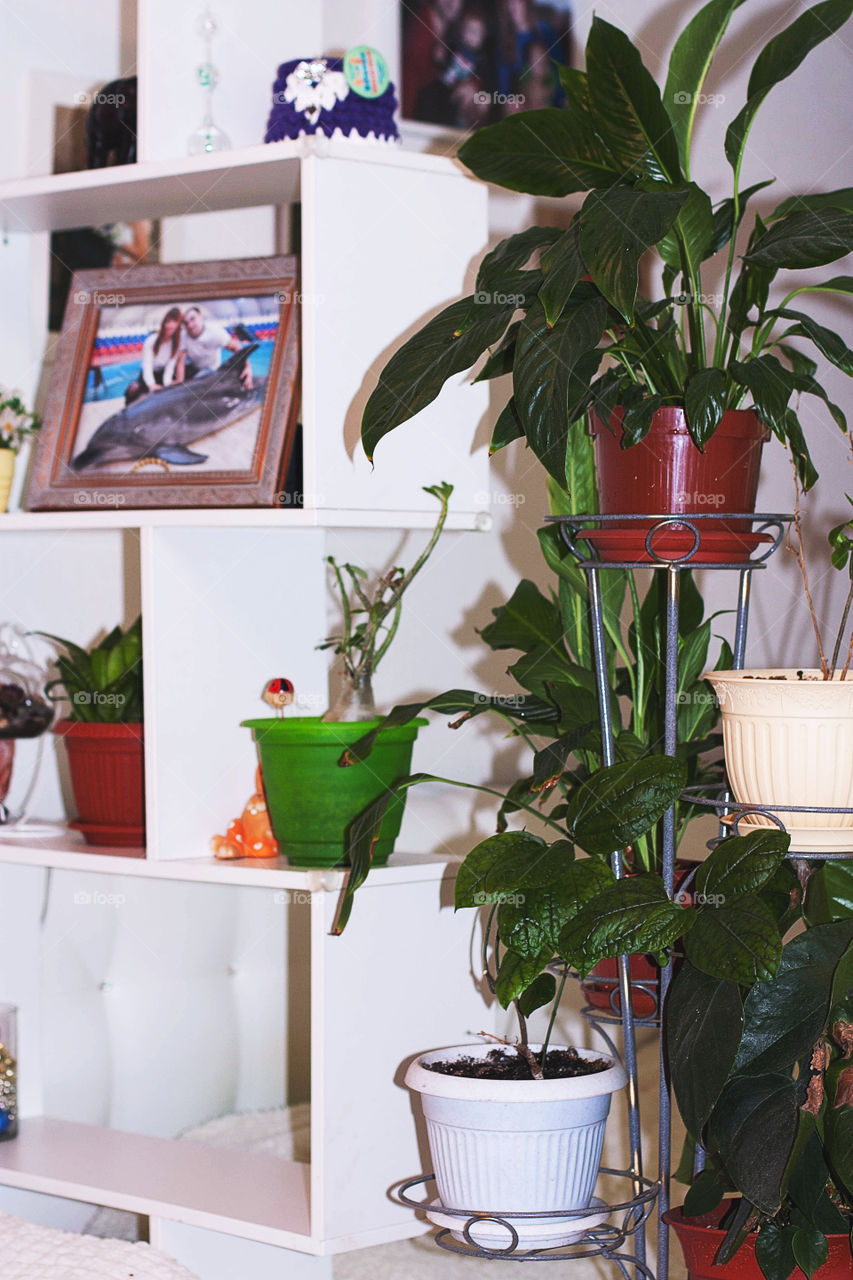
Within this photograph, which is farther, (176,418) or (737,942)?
(176,418)

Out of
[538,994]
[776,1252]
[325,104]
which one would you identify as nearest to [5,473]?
[325,104]

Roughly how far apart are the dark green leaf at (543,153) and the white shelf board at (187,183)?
276 millimetres

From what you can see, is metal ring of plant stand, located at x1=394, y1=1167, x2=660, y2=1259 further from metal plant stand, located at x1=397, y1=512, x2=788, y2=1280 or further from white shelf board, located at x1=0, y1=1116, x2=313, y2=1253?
white shelf board, located at x1=0, y1=1116, x2=313, y2=1253

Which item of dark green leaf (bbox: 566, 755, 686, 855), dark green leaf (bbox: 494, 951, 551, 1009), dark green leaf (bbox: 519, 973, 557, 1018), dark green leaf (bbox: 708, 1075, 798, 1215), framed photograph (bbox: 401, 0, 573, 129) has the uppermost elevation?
framed photograph (bbox: 401, 0, 573, 129)

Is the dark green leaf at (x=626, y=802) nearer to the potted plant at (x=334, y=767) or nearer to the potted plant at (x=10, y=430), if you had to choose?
the potted plant at (x=334, y=767)

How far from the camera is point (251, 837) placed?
5.48 ft

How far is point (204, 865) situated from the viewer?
1598mm

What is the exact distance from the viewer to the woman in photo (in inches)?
69.1

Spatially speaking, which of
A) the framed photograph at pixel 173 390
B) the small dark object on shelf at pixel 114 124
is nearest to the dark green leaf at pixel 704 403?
the framed photograph at pixel 173 390

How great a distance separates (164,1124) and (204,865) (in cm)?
69

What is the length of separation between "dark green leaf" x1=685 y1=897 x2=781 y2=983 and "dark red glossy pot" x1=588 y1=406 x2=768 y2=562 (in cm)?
35

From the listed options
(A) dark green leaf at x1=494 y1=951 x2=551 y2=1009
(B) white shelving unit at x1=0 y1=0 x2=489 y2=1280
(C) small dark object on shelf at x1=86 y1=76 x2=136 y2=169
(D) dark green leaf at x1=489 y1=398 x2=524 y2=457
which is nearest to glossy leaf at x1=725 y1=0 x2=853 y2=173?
(D) dark green leaf at x1=489 y1=398 x2=524 y2=457

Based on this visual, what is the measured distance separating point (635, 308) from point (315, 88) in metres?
0.61

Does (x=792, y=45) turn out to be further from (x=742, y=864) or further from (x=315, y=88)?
(x=742, y=864)
